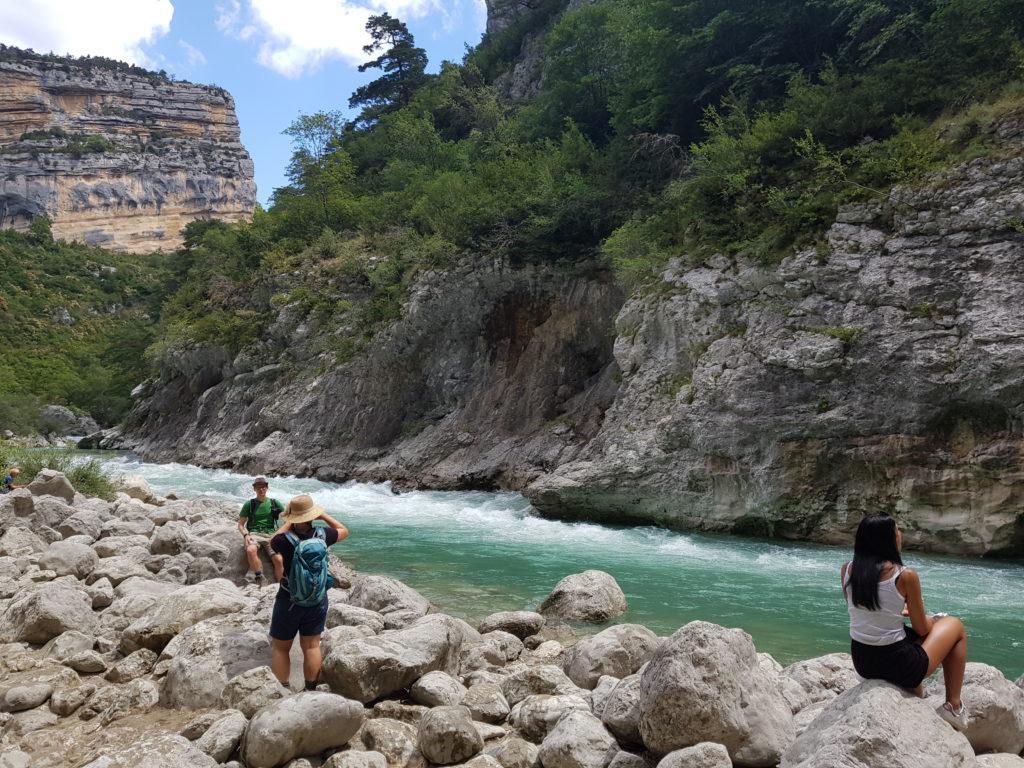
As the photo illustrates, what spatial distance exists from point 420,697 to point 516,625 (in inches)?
92.3

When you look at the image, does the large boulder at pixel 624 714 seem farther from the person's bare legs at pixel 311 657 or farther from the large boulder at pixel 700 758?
the person's bare legs at pixel 311 657

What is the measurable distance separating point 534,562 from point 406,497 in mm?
9384

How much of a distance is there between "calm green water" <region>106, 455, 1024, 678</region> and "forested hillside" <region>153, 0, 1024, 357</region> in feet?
21.9

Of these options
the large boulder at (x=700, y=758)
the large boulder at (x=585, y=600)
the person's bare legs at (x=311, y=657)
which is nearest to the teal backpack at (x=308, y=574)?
the person's bare legs at (x=311, y=657)

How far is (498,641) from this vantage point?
6711 millimetres

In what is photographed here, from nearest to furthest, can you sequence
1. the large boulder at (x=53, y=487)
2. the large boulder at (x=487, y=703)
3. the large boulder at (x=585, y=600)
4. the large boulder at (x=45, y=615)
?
the large boulder at (x=487, y=703)
the large boulder at (x=45, y=615)
the large boulder at (x=585, y=600)
the large boulder at (x=53, y=487)

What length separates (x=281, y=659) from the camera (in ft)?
17.4

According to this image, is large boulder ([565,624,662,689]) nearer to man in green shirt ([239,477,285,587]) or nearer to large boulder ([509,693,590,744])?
large boulder ([509,693,590,744])

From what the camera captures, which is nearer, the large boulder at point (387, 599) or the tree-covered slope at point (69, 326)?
the large boulder at point (387, 599)

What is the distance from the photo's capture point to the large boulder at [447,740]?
170 inches

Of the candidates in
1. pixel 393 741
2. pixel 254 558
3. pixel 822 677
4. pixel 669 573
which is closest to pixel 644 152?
pixel 669 573

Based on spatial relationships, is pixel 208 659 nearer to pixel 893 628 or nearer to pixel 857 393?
pixel 893 628

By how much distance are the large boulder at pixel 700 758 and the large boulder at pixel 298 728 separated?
6.14 feet

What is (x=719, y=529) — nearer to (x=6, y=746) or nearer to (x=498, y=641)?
(x=498, y=641)
